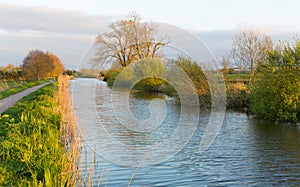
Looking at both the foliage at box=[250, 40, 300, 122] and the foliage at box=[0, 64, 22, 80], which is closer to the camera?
the foliage at box=[250, 40, 300, 122]

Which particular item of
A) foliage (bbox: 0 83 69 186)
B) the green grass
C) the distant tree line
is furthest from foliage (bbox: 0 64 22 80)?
foliage (bbox: 0 83 69 186)

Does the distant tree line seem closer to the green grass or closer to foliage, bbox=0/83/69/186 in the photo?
the green grass

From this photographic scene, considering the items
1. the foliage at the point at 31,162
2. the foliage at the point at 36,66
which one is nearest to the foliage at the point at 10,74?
the foliage at the point at 36,66

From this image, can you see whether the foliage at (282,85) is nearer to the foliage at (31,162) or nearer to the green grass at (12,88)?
the foliage at (31,162)

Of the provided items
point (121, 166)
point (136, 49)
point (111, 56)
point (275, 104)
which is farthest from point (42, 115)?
point (111, 56)

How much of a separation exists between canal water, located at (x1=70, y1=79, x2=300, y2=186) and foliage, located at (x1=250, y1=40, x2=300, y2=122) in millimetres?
752

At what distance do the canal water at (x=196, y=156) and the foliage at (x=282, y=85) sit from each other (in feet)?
2.47

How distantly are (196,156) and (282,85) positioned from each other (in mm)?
7707

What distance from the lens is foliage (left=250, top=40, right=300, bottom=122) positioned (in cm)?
1619

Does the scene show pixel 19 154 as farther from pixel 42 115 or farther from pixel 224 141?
pixel 224 141

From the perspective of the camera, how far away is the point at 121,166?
9266 millimetres

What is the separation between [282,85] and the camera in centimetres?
1655

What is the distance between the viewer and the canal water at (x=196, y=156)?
27.1 ft

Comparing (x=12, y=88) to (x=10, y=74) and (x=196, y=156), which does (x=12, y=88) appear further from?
(x=10, y=74)
